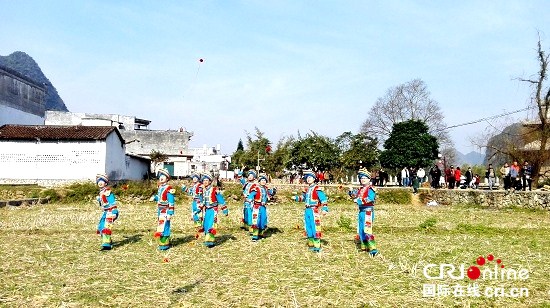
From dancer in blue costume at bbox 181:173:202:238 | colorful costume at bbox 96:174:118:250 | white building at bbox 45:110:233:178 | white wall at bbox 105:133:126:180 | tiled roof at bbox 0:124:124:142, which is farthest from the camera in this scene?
white building at bbox 45:110:233:178

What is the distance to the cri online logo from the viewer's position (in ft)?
31.4

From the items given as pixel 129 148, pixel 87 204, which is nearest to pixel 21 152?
pixel 87 204

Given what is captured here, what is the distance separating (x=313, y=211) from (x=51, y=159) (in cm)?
2777

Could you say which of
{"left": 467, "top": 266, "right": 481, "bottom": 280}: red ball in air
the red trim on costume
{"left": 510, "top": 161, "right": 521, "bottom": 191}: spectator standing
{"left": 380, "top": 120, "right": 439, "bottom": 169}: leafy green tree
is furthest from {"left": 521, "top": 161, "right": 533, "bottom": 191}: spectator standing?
the red trim on costume

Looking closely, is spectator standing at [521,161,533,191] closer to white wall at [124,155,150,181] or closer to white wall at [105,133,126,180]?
white wall at [105,133,126,180]

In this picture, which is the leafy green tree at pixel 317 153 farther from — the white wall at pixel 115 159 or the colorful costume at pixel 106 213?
the colorful costume at pixel 106 213

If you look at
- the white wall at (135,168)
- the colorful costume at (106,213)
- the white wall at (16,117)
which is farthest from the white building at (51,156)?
the colorful costume at (106,213)

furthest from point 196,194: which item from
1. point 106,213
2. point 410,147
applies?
point 410,147

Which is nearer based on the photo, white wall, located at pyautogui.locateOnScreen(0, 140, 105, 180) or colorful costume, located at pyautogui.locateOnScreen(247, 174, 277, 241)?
colorful costume, located at pyautogui.locateOnScreen(247, 174, 277, 241)

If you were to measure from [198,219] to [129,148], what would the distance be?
164 ft

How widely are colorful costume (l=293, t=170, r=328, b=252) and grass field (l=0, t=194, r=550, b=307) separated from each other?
17.5 inches

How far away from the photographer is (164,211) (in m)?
13.1

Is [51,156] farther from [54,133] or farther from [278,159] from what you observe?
[278,159]

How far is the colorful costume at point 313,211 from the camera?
41.3ft
